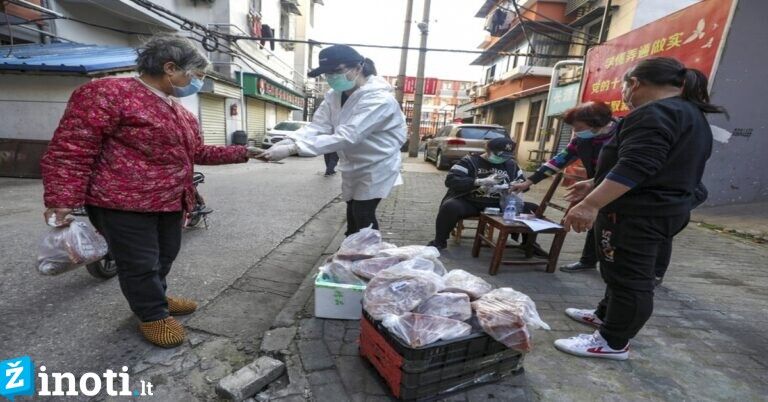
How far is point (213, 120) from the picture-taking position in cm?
1402

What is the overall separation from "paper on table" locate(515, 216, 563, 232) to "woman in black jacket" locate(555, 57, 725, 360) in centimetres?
111

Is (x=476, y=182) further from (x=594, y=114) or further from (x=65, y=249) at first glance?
(x=65, y=249)

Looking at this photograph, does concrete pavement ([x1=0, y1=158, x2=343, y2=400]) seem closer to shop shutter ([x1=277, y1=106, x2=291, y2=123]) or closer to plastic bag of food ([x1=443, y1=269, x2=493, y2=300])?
plastic bag of food ([x1=443, y1=269, x2=493, y2=300])

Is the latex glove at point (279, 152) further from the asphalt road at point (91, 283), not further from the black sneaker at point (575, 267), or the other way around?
the black sneaker at point (575, 267)

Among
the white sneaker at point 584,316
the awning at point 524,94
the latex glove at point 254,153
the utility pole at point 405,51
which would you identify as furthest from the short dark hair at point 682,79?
the utility pole at point 405,51

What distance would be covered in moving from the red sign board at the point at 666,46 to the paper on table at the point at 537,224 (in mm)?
2822

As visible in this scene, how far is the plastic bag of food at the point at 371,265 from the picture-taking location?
2287 mm

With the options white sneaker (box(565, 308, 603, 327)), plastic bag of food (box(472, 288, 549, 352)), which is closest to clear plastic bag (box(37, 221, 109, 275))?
plastic bag of food (box(472, 288, 549, 352))

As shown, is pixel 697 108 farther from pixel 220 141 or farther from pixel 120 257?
pixel 220 141

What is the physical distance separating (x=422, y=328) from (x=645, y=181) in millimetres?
1327

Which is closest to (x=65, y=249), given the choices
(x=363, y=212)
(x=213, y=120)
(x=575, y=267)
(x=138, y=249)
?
(x=138, y=249)

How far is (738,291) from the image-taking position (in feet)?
10.9

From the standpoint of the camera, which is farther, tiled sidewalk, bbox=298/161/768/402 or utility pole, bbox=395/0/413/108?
utility pole, bbox=395/0/413/108

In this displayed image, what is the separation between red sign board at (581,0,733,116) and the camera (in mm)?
5730
